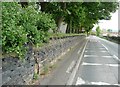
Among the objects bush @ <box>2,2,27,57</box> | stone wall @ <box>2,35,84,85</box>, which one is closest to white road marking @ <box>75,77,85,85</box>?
stone wall @ <box>2,35,84,85</box>

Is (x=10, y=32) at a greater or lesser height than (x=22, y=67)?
greater

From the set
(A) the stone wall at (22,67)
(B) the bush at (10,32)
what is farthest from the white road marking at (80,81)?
(B) the bush at (10,32)

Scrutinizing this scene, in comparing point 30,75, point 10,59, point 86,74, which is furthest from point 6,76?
point 86,74

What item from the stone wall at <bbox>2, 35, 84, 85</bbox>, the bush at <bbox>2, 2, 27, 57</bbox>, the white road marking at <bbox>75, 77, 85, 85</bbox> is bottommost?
the white road marking at <bbox>75, 77, 85, 85</bbox>

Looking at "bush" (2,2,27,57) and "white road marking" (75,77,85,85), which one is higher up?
"bush" (2,2,27,57)

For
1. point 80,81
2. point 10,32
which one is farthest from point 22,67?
point 80,81

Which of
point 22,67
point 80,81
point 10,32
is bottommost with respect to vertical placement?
point 80,81

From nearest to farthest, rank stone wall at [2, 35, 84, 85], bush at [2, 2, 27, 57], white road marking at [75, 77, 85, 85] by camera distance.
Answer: bush at [2, 2, 27, 57]
stone wall at [2, 35, 84, 85]
white road marking at [75, 77, 85, 85]

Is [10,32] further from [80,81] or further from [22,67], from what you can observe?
[80,81]

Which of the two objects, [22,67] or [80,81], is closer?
[22,67]

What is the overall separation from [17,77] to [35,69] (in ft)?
9.29

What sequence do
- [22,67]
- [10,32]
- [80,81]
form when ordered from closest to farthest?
[10,32]
[22,67]
[80,81]

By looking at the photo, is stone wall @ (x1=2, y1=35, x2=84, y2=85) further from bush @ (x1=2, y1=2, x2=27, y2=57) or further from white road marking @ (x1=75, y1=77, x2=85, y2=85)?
white road marking @ (x1=75, y1=77, x2=85, y2=85)

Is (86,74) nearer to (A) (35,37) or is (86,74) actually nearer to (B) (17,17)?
(A) (35,37)
